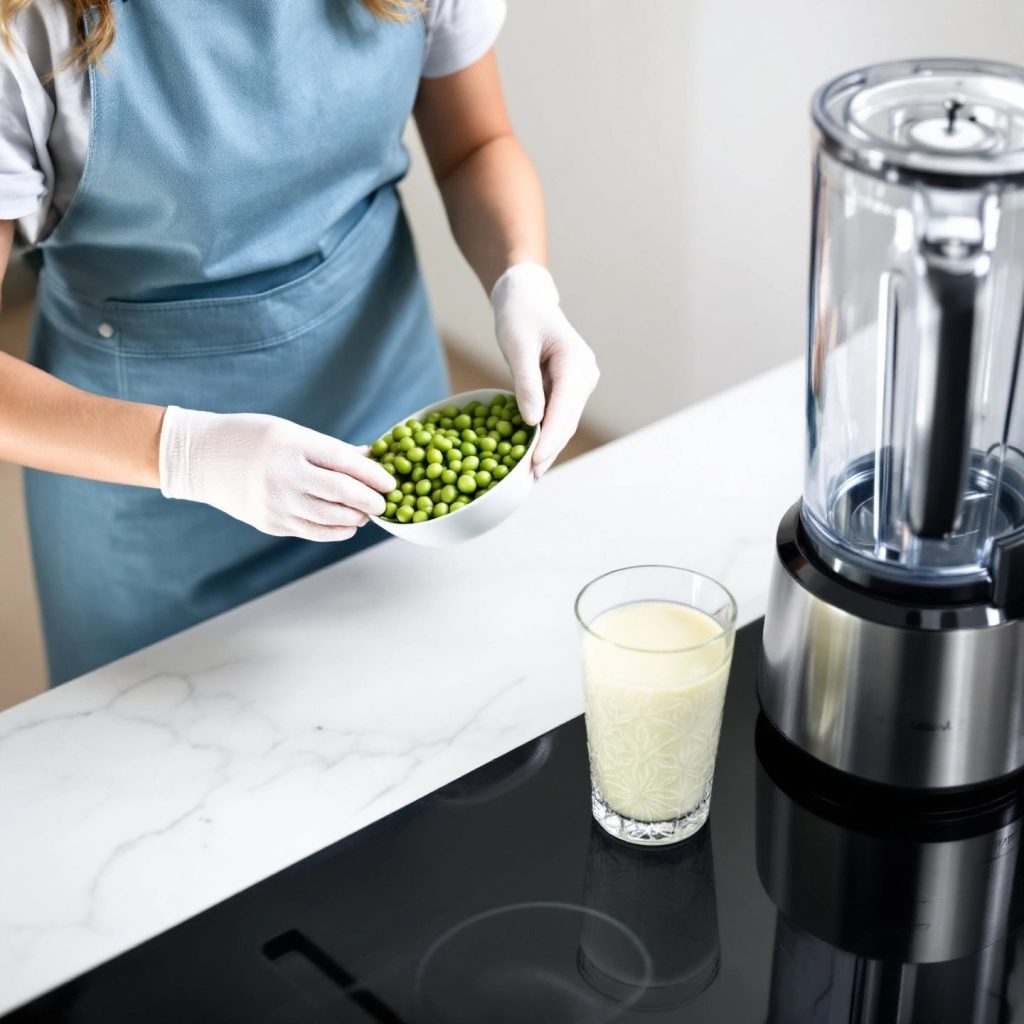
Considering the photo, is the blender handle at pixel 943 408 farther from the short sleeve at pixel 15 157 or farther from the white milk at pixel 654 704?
the short sleeve at pixel 15 157

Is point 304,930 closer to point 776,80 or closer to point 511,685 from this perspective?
point 511,685

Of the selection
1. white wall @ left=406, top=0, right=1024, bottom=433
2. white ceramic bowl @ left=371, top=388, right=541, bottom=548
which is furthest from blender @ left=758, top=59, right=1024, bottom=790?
white wall @ left=406, top=0, right=1024, bottom=433

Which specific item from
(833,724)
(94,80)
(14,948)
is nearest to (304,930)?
(14,948)

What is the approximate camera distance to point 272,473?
113 centimetres

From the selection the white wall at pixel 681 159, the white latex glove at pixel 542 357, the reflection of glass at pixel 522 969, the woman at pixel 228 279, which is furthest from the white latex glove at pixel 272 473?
the white wall at pixel 681 159

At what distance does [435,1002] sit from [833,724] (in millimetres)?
313

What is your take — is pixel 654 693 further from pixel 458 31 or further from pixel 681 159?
pixel 681 159

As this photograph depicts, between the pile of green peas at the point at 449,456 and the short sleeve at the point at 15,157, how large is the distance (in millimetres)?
365

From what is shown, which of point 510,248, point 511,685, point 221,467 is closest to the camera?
point 511,685

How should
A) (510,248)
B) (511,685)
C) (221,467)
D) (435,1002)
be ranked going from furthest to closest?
1. (510,248)
2. (221,467)
3. (511,685)
4. (435,1002)

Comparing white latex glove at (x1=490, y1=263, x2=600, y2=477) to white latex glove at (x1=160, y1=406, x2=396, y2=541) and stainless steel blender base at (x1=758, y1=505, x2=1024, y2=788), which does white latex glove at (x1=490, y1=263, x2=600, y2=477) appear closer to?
white latex glove at (x1=160, y1=406, x2=396, y2=541)

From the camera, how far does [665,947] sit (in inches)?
33.0

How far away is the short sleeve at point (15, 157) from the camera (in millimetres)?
1116

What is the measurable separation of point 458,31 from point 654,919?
94cm
